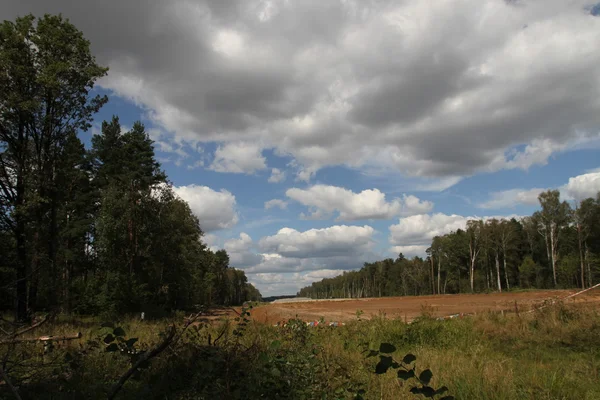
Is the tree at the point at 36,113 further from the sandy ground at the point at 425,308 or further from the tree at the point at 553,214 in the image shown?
the tree at the point at 553,214

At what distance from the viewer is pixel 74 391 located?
447 cm

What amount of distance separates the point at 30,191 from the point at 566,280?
225 feet

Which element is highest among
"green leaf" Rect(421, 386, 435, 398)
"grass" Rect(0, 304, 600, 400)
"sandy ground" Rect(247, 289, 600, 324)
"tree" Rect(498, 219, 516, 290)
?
"tree" Rect(498, 219, 516, 290)

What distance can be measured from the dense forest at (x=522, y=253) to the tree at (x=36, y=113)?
56.7 meters

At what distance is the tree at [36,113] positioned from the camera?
18.4 m

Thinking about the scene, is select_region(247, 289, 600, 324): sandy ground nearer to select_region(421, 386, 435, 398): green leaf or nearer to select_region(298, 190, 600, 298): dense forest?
select_region(421, 386, 435, 398): green leaf

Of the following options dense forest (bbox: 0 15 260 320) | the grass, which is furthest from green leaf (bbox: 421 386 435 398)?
dense forest (bbox: 0 15 260 320)

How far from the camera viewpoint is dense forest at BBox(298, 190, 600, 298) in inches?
2280

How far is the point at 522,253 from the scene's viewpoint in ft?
255

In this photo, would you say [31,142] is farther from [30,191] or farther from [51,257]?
[51,257]

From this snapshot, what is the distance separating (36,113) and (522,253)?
82.8 m

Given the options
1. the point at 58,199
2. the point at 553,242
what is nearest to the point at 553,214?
the point at 553,242

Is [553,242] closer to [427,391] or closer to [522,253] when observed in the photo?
[522,253]

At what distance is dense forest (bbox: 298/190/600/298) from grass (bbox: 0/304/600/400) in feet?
160
